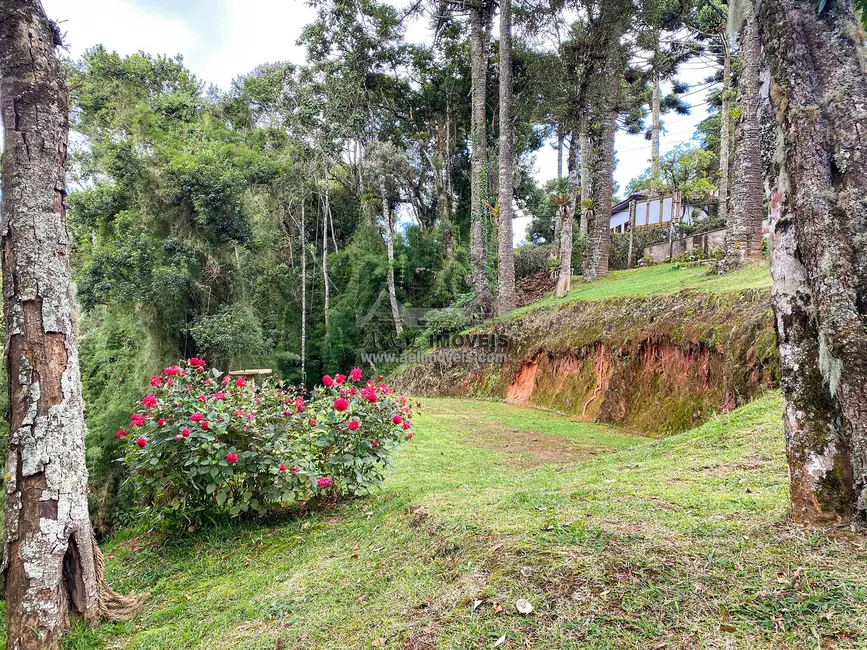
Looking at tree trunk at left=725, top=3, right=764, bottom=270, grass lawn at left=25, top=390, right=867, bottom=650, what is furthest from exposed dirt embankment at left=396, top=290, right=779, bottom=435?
tree trunk at left=725, top=3, right=764, bottom=270

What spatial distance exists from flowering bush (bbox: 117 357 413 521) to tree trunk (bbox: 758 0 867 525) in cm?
263

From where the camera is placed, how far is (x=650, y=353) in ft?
25.0

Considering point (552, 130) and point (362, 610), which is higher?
point (552, 130)

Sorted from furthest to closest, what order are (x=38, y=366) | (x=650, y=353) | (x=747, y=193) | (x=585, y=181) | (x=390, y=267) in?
(x=585, y=181) → (x=390, y=267) → (x=747, y=193) → (x=650, y=353) → (x=38, y=366)

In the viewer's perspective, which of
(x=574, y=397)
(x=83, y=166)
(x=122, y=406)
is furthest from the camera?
(x=83, y=166)

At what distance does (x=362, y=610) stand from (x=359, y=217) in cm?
2004

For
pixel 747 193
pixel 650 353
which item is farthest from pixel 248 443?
pixel 747 193

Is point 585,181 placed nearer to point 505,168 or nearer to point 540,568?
point 505,168

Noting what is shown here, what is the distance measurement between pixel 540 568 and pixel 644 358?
20.3ft

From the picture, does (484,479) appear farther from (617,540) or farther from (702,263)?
(702,263)

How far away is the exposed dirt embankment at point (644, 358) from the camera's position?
5.99m

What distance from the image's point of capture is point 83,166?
1416cm

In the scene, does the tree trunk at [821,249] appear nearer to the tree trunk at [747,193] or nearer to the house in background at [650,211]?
the tree trunk at [747,193]

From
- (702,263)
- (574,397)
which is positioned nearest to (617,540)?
(574,397)
